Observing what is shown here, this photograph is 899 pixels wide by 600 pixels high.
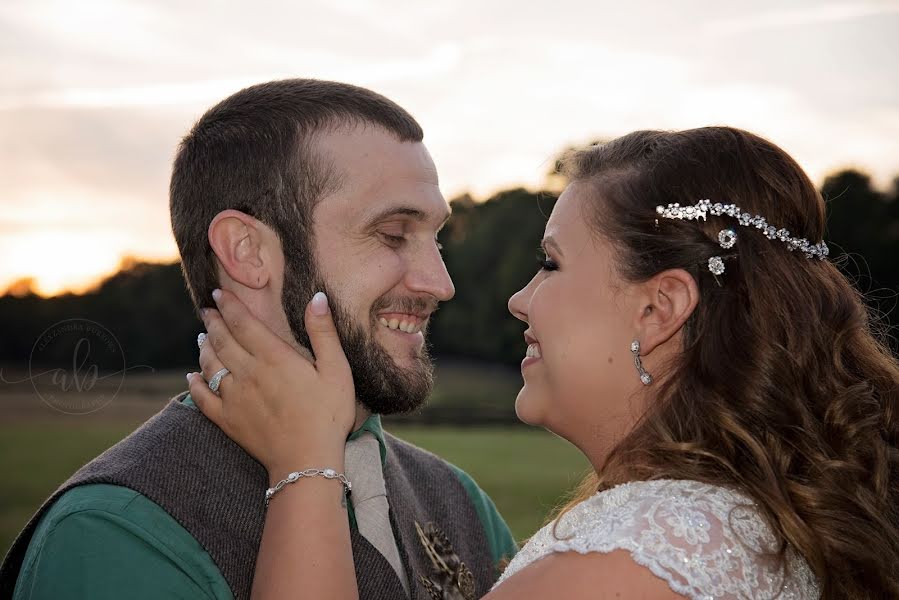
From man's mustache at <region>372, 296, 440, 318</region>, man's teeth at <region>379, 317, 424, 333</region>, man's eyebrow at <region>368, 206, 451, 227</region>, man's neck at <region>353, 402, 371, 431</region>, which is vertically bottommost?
man's neck at <region>353, 402, 371, 431</region>

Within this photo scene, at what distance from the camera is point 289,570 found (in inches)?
109

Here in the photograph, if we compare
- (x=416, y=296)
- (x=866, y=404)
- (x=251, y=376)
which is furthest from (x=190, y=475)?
(x=866, y=404)

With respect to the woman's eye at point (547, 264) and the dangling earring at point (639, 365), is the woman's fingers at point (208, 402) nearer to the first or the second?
the woman's eye at point (547, 264)

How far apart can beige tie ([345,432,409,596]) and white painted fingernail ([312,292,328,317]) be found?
22.3 inches

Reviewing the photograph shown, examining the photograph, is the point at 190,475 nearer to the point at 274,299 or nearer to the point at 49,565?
the point at 49,565

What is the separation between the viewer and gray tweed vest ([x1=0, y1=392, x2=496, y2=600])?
2.89m

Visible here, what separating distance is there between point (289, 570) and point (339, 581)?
0.17 metres

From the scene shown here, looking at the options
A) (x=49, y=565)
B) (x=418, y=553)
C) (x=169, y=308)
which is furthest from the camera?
(x=169, y=308)

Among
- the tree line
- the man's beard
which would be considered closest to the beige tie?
the man's beard

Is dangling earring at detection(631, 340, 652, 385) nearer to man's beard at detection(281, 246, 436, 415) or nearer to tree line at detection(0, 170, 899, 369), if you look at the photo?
man's beard at detection(281, 246, 436, 415)

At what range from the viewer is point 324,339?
335cm

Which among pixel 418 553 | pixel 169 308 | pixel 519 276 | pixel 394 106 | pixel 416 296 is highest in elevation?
pixel 394 106

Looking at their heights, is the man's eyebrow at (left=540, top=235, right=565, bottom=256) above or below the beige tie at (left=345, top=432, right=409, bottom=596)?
above

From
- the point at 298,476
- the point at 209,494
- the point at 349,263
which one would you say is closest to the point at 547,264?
the point at 349,263
